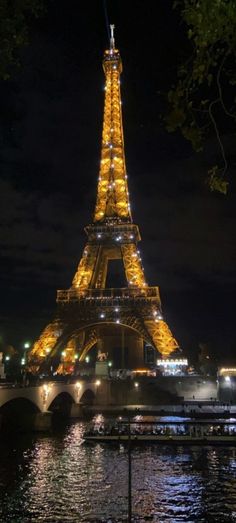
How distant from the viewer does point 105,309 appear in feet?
221

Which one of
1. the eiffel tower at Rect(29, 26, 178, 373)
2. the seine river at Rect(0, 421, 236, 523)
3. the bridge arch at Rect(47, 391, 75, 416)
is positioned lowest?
the seine river at Rect(0, 421, 236, 523)

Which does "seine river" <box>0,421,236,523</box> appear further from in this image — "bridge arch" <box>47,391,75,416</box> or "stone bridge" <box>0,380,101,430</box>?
"bridge arch" <box>47,391,75,416</box>

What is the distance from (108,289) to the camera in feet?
227

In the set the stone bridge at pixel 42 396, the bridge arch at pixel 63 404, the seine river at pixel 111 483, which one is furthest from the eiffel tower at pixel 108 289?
the seine river at pixel 111 483

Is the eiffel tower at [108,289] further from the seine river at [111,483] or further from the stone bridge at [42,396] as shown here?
the seine river at [111,483]

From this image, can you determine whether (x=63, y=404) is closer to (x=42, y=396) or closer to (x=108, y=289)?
(x=42, y=396)

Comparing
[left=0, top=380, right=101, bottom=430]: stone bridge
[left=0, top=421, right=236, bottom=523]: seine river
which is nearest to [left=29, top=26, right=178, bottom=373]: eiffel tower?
[left=0, top=380, right=101, bottom=430]: stone bridge

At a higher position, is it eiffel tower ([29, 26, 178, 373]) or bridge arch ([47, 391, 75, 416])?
eiffel tower ([29, 26, 178, 373])

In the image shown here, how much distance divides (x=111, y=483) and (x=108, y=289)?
45179 millimetres

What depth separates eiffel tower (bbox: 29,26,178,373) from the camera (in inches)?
2539

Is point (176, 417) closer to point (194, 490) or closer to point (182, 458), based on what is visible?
A: point (182, 458)

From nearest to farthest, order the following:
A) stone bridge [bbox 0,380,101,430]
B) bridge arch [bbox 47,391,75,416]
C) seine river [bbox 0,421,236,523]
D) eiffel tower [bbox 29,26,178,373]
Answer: seine river [bbox 0,421,236,523]
stone bridge [bbox 0,380,101,430]
bridge arch [bbox 47,391,75,416]
eiffel tower [bbox 29,26,178,373]

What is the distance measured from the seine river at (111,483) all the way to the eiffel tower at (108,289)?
27.9m

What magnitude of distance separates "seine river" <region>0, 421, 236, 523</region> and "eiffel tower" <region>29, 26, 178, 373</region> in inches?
1097
